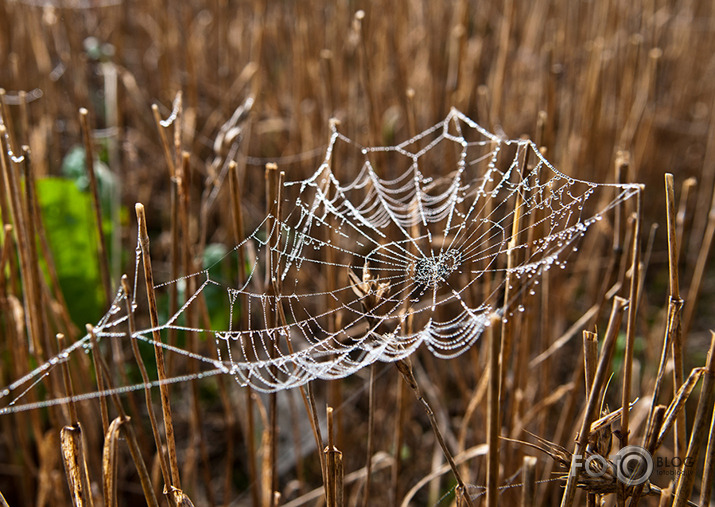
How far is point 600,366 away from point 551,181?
0.48 meters

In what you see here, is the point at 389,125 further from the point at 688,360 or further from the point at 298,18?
the point at 688,360

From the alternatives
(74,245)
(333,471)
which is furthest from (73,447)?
(74,245)

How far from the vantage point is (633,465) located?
80 centimetres

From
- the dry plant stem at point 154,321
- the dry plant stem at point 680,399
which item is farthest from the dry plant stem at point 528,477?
the dry plant stem at point 154,321

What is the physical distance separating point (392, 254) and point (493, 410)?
2.86ft

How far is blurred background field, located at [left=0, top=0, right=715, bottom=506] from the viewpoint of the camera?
125 cm

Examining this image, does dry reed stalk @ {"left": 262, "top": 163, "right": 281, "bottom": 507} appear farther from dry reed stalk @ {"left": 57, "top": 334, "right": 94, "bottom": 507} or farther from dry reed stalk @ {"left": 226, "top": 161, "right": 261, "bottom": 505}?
dry reed stalk @ {"left": 57, "top": 334, "right": 94, "bottom": 507}

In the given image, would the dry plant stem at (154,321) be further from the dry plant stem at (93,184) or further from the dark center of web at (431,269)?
the dark center of web at (431,269)

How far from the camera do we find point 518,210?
849 mm

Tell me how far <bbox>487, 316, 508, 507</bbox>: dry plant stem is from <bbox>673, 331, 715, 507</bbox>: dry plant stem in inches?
9.1

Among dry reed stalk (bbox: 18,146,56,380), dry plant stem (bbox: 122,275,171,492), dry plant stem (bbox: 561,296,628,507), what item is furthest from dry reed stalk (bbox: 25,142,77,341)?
dry plant stem (bbox: 561,296,628,507)

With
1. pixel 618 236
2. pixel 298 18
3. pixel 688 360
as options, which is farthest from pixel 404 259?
pixel 688 360

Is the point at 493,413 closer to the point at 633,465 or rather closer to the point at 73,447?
the point at 633,465

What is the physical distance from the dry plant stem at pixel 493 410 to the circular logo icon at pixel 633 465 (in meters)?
0.17
